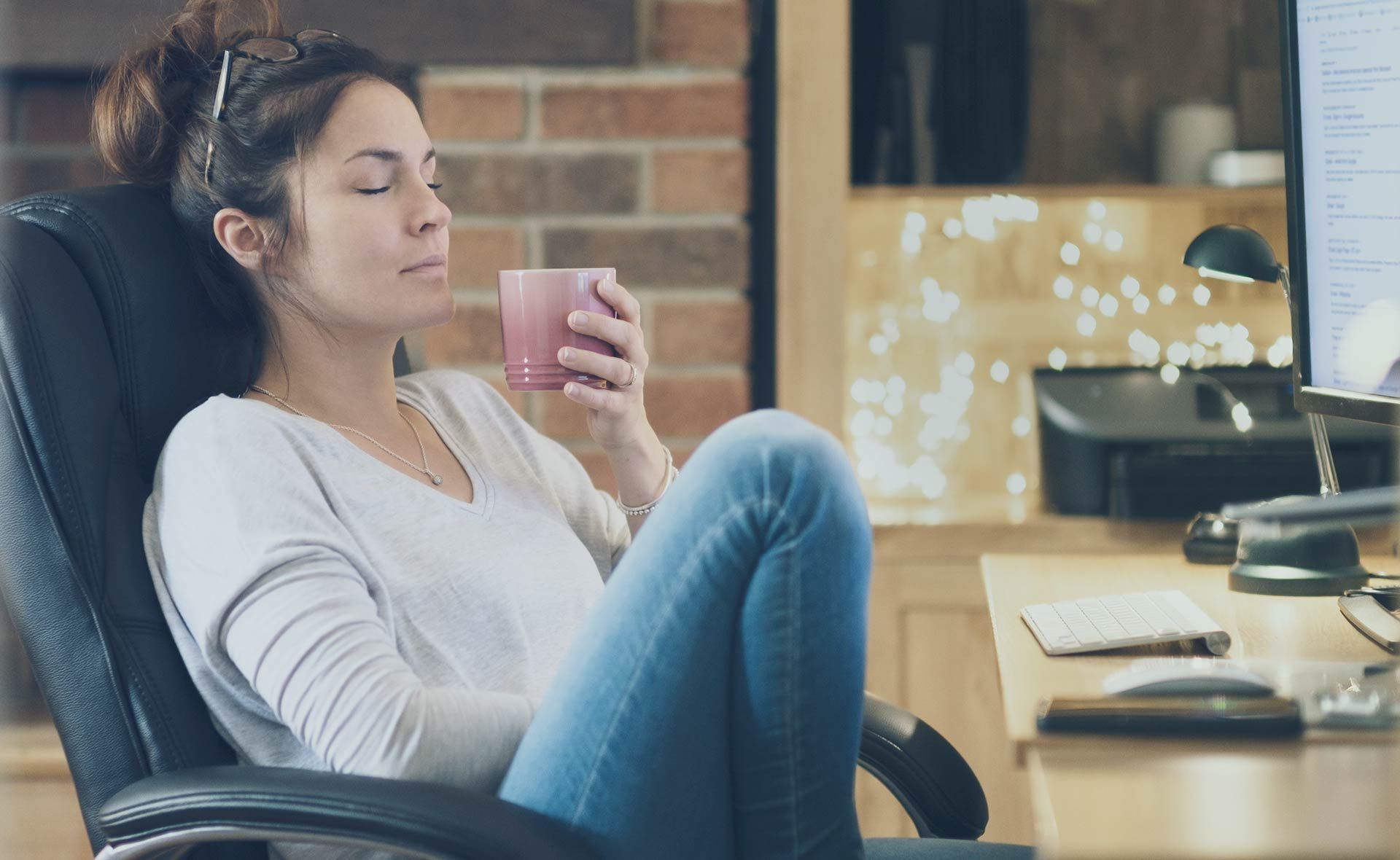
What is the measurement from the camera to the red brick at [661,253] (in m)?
1.93

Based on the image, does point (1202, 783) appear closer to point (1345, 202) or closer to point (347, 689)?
point (347, 689)

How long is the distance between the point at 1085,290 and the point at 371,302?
135 cm

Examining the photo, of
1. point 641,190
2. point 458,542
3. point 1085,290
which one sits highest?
point 641,190

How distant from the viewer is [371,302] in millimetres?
1163

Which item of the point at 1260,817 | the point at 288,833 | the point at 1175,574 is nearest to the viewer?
the point at 1260,817

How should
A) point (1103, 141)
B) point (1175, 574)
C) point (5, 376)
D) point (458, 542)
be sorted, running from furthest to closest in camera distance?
point (1103, 141)
point (1175, 574)
point (458, 542)
point (5, 376)

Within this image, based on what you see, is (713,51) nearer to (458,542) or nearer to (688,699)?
(458,542)

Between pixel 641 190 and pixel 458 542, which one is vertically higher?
pixel 641 190

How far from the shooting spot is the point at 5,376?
0.98 meters

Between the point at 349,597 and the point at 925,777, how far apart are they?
18.5 inches

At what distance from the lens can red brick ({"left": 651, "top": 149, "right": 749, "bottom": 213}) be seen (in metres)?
1.92

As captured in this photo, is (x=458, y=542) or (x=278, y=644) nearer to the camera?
(x=278, y=644)

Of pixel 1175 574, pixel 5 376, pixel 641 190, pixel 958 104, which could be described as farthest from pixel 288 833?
pixel 958 104

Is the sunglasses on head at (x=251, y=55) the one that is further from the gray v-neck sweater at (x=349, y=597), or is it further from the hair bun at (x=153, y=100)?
the gray v-neck sweater at (x=349, y=597)
